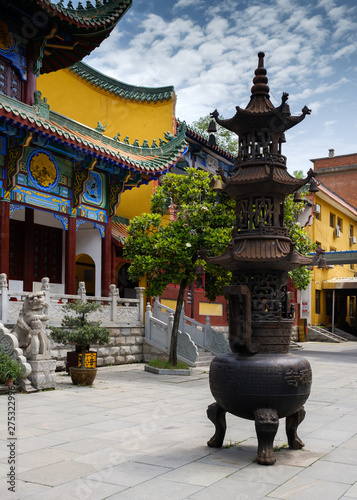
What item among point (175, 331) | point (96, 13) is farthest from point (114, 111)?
point (175, 331)

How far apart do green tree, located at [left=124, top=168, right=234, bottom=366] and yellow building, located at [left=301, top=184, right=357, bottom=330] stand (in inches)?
626

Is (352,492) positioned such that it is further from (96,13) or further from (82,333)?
(96,13)

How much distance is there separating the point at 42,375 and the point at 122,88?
→ 1407 centimetres

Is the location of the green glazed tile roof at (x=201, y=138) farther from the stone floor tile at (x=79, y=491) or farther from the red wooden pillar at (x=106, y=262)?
the stone floor tile at (x=79, y=491)

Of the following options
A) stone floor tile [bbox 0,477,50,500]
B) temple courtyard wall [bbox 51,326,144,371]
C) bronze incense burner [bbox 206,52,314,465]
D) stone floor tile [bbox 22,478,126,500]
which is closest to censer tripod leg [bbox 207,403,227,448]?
bronze incense burner [bbox 206,52,314,465]

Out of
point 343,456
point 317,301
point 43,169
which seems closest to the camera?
point 343,456

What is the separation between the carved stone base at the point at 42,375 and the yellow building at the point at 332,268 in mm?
20233

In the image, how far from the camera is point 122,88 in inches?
851

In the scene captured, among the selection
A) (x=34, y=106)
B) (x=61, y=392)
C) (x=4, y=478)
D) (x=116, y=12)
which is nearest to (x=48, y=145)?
(x=34, y=106)

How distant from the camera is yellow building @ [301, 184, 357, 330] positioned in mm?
30938

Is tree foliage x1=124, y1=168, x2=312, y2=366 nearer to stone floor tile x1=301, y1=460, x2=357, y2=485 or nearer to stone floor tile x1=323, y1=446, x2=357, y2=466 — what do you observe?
stone floor tile x1=323, y1=446, x2=357, y2=466

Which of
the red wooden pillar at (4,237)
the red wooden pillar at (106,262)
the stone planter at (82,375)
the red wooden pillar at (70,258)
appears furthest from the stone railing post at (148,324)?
the stone planter at (82,375)

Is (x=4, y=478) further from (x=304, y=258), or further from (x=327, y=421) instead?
(x=327, y=421)

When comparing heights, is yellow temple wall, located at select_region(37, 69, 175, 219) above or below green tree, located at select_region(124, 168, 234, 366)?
above
